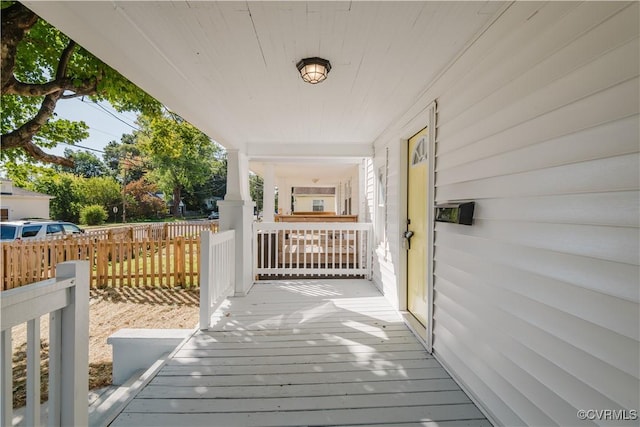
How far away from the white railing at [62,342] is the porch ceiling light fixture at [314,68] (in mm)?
1745

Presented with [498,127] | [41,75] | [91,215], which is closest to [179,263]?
[41,75]

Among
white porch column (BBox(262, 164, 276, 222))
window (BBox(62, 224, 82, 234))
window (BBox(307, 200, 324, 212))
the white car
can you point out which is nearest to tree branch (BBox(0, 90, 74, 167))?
white porch column (BBox(262, 164, 276, 222))

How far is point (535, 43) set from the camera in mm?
1324

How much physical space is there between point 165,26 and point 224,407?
2.35 meters

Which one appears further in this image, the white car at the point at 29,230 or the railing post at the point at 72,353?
the white car at the point at 29,230

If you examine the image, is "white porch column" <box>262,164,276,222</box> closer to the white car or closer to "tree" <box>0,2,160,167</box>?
"tree" <box>0,2,160,167</box>

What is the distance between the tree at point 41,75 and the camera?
2521mm

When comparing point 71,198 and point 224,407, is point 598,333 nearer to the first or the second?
point 224,407

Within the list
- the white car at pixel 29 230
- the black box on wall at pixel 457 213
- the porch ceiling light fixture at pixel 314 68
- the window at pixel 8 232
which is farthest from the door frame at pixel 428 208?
the window at pixel 8 232

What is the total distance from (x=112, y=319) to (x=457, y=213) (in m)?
4.76

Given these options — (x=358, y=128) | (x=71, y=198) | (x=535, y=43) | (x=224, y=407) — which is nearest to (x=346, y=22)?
(x=535, y=43)

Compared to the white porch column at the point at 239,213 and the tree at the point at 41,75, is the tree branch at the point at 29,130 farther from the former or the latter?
the white porch column at the point at 239,213

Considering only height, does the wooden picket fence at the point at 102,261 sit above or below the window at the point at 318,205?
below

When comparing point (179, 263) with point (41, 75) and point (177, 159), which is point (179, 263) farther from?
point (177, 159)
